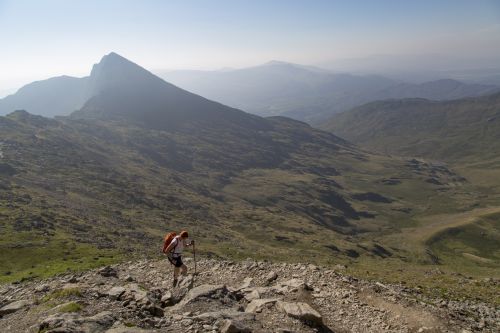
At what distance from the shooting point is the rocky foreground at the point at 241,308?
1832 cm

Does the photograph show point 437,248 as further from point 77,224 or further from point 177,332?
point 177,332

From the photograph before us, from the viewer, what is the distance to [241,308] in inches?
848

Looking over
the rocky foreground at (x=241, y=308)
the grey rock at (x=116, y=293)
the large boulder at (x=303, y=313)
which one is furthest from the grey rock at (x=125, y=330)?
the large boulder at (x=303, y=313)

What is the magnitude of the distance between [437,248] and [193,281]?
598 feet

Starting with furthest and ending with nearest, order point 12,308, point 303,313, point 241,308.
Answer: point 12,308, point 241,308, point 303,313

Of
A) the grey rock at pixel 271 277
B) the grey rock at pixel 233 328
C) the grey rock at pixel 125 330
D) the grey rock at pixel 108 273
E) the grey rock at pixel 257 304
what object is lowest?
the grey rock at pixel 108 273

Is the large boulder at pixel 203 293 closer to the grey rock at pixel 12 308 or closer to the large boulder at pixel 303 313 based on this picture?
the large boulder at pixel 303 313

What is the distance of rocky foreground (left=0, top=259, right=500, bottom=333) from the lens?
18323 mm

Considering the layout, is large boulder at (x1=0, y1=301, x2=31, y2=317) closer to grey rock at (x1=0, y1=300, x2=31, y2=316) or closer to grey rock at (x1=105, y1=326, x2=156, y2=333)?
grey rock at (x1=0, y1=300, x2=31, y2=316)

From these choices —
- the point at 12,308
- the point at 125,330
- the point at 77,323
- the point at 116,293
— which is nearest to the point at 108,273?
the point at 12,308

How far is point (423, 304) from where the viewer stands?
82.3 feet

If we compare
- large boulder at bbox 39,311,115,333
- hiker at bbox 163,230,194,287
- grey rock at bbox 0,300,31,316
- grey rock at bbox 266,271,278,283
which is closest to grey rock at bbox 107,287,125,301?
large boulder at bbox 39,311,115,333

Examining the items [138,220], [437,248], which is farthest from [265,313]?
[437,248]

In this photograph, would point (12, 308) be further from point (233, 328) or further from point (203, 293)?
point (233, 328)
